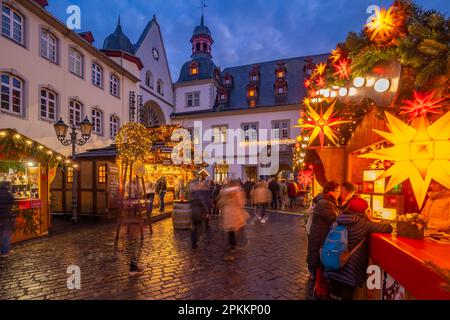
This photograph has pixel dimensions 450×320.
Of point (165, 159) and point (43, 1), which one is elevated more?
point (43, 1)

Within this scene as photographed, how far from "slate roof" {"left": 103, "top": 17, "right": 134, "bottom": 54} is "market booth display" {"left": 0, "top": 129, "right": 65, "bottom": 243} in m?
18.3

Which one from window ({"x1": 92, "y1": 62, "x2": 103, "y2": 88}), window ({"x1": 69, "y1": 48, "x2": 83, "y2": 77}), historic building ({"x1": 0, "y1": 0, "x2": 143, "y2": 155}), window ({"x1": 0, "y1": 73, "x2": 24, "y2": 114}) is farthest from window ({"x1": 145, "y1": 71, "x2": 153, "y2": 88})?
window ({"x1": 0, "y1": 73, "x2": 24, "y2": 114})

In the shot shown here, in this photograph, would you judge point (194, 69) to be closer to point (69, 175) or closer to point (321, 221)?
point (69, 175)

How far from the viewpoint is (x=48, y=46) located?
15.2 metres

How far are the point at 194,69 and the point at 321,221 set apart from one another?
32.1m

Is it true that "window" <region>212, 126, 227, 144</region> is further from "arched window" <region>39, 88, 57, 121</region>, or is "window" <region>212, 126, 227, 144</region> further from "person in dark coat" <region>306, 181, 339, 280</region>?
"person in dark coat" <region>306, 181, 339, 280</region>

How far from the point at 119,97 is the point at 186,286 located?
19853 mm

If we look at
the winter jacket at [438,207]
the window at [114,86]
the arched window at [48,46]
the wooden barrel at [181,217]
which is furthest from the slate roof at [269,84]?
the winter jacket at [438,207]

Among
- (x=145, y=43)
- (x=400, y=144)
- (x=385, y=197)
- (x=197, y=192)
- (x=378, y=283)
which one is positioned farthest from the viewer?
(x=145, y=43)

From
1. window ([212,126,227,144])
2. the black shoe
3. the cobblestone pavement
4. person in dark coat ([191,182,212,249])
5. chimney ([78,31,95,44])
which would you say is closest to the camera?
the cobblestone pavement

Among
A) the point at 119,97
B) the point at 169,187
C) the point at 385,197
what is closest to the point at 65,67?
the point at 119,97

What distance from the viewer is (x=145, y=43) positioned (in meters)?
26.9

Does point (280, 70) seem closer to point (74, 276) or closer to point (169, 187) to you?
point (169, 187)

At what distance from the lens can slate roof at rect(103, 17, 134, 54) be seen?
2488cm
